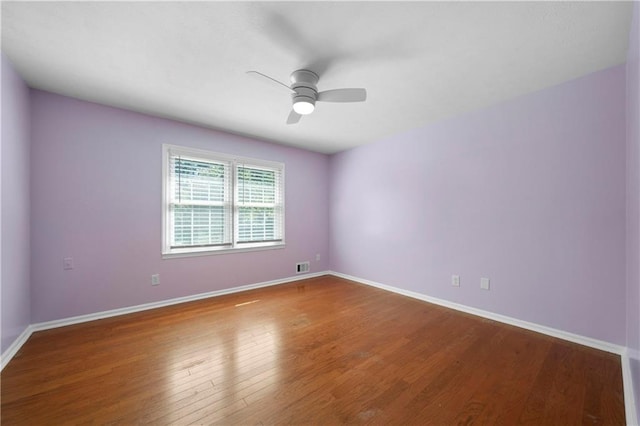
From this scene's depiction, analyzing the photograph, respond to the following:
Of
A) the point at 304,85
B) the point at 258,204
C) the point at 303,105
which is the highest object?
the point at 304,85

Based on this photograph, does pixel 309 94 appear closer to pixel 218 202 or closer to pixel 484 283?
pixel 218 202

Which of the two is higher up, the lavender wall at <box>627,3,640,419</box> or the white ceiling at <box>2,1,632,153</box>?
the white ceiling at <box>2,1,632,153</box>

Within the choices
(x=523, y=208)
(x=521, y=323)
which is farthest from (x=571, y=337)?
(x=523, y=208)

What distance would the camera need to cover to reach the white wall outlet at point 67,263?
9.19ft

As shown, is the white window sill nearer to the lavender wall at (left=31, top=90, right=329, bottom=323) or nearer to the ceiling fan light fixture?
the lavender wall at (left=31, top=90, right=329, bottom=323)

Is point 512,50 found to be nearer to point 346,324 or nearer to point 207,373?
point 346,324

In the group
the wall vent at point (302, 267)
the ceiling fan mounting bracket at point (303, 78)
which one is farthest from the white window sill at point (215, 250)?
the ceiling fan mounting bracket at point (303, 78)

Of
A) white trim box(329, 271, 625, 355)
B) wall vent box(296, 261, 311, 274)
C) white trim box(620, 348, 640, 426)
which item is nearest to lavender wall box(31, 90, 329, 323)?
wall vent box(296, 261, 311, 274)

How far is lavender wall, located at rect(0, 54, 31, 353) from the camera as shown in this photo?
2.09m

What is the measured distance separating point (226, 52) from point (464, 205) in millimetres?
3125

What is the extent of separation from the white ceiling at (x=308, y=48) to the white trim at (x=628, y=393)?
8.13ft

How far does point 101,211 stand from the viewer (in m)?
3.00

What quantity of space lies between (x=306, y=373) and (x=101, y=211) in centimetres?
300

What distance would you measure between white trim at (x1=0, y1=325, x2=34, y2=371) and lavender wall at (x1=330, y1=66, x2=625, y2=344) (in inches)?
166
